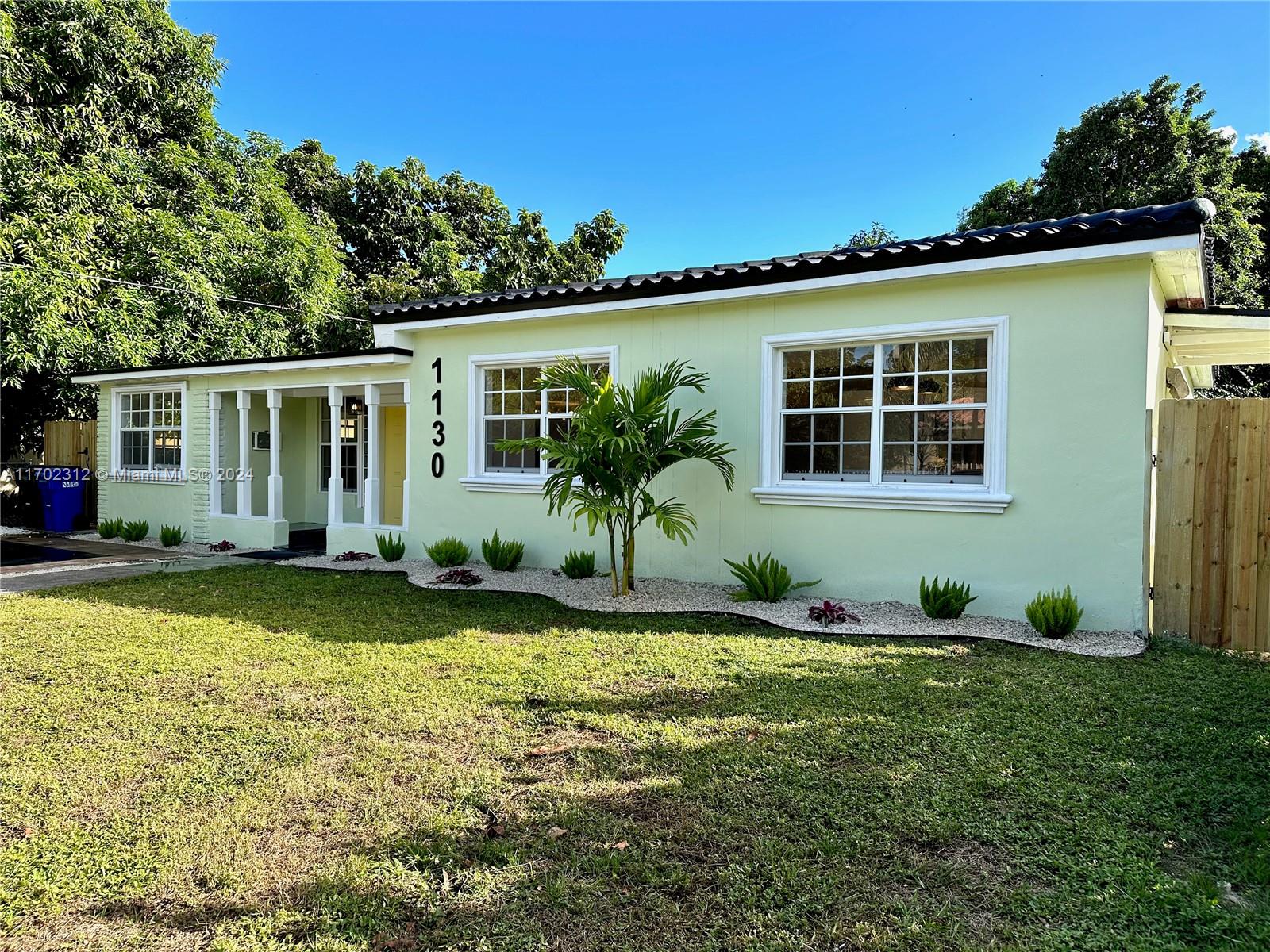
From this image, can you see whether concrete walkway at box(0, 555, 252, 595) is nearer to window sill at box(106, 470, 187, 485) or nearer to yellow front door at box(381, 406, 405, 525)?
window sill at box(106, 470, 187, 485)

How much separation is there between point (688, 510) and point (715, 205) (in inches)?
A: 670

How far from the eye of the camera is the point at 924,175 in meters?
21.9

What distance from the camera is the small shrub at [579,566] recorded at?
8609 millimetres

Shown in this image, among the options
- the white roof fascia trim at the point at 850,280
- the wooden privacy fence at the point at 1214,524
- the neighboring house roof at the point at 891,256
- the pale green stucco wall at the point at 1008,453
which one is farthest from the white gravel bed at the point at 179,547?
the wooden privacy fence at the point at 1214,524

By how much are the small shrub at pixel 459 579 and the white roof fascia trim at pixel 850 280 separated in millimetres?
3145

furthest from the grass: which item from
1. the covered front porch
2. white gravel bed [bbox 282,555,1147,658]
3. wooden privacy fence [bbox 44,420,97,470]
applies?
wooden privacy fence [bbox 44,420,97,470]

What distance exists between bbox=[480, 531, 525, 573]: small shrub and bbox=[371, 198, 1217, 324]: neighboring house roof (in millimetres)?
2909

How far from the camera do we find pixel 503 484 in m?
9.45

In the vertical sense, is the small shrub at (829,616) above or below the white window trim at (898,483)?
below

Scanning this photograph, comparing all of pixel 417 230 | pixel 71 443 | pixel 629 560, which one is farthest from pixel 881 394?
pixel 417 230

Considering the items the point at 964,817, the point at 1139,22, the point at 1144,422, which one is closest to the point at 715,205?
the point at 1139,22

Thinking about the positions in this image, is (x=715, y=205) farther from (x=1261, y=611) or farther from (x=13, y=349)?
(x=1261, y=611)

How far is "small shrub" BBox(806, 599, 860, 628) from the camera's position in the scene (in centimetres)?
645

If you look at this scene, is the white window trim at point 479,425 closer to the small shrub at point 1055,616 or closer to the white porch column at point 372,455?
the white porch column at point 372,455
